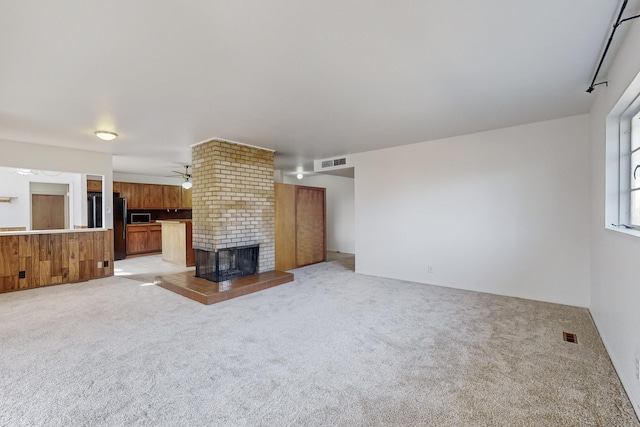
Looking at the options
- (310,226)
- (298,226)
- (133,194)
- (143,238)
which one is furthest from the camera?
(133,194)

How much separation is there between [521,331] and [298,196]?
4666 mm

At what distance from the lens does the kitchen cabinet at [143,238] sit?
801cm

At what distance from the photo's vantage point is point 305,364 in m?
2.27

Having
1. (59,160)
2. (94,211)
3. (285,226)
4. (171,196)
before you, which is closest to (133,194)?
(171,196)

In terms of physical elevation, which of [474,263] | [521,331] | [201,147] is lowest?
[521,331]

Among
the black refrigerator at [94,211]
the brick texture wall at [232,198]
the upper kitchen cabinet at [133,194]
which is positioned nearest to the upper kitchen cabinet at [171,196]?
the upper kitchen cabinet at [133,194]

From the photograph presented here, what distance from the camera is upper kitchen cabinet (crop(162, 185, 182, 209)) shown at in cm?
908

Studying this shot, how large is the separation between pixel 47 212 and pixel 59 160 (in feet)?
3.49

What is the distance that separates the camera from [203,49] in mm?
2055

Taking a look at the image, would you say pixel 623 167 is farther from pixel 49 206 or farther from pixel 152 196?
pixel 152 196

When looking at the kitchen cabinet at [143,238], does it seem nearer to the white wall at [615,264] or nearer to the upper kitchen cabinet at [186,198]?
the upper kitchen cabinet at [186,198]

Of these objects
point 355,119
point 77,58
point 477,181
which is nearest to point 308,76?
point 355,119

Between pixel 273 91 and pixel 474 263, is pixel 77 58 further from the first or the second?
pixel 474 263

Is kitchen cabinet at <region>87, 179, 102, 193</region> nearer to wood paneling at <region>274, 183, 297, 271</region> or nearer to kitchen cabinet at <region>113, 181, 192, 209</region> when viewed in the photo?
kitchen cabinet at <region>113, 181, 192, 209</region>
